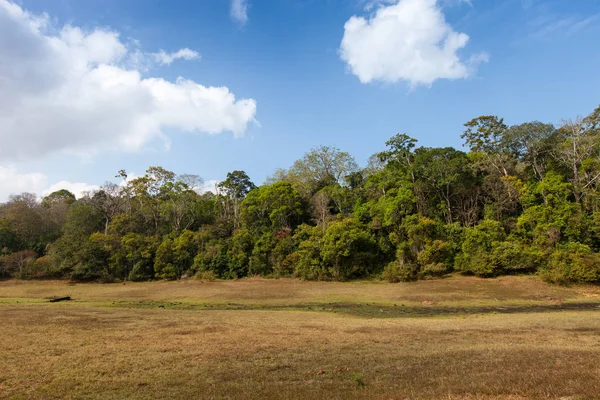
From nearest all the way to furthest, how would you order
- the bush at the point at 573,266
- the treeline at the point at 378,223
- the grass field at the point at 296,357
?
1. the grass field at the point at 296,357
2. the bush at the point at 573,266
3. the treeline at the point at 378,223

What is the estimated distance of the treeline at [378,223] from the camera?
4450 cm

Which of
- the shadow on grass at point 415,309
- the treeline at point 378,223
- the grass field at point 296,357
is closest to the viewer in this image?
the grass field at point 296,357

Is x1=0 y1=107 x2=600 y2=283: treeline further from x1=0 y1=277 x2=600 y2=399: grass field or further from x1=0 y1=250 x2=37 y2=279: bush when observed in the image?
x1=0 y1=277 x2=600 y2=399: grass field

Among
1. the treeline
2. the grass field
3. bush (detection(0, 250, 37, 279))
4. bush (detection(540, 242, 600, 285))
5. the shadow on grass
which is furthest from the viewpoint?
bush (detection(0, 250, 37, 279))

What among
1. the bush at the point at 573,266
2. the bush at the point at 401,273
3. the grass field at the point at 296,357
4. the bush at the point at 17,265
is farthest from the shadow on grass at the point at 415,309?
the bush at the point at 17,265

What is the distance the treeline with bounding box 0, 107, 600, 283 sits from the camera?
44500mm

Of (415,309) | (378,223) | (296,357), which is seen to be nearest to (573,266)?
(415,309)

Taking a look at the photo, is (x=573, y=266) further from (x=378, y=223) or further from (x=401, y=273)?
(x=378, y=223)

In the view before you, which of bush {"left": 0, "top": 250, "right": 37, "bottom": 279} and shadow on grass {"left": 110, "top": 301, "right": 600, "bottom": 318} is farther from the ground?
bush {"left": 0, "top": 250, "right": 37, "bottom": 279}

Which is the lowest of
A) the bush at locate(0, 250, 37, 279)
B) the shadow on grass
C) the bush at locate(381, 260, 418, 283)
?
the shadow on grass

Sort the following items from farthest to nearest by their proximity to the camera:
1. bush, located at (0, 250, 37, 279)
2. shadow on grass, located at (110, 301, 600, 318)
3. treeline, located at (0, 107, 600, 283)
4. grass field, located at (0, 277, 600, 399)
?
bush, located at (0, 250, 37, 279) → treeline, located at (0, 107, 600, 283) → shadow on grass, located at (110, 301, 600, 318) → grass field, located at (0, 277, 600, 399)

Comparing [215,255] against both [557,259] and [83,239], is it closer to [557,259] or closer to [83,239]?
[83,239]

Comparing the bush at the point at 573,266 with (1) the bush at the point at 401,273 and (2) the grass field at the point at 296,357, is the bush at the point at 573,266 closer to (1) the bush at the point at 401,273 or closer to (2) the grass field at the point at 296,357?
(2) the grass field at the point at 296,357

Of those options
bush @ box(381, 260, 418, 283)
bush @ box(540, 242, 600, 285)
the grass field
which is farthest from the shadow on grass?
bush @ box(381, 260, 418, 283)
